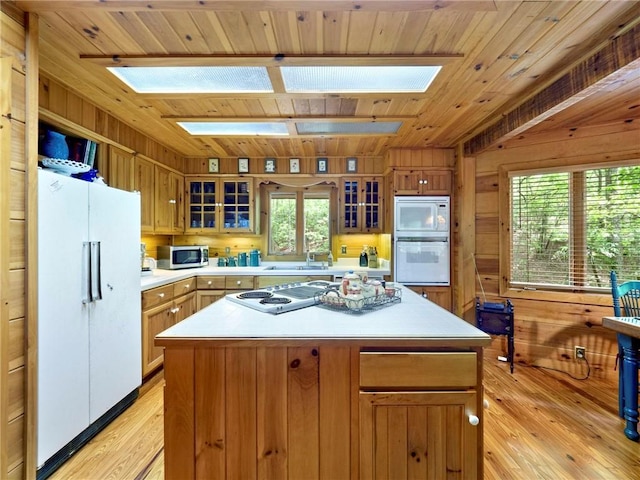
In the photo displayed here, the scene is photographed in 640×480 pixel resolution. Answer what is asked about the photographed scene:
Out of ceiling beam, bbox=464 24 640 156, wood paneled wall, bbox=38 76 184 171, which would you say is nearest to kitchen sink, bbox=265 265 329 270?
wood paneled wall, bbox=38 76 184 171

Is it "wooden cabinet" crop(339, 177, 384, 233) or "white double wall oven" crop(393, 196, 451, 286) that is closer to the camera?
"white double wall oven" crop(393, 196, 451, 286)

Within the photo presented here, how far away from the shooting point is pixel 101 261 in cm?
195

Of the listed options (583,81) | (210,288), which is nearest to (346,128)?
(583,81)

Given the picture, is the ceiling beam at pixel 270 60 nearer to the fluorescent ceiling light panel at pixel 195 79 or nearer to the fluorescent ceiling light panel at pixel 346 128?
the fluorescent ceiling light panel at pixel 195 79

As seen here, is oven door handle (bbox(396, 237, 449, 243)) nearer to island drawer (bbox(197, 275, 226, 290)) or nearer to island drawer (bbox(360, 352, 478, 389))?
island drawer (bbox(197, 275, 226, 290))

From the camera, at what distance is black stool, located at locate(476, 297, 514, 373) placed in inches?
115

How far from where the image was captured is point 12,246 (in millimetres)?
1413

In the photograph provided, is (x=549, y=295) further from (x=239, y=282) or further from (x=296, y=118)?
(x=239, y=282)

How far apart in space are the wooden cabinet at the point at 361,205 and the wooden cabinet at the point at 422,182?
1.34 feet

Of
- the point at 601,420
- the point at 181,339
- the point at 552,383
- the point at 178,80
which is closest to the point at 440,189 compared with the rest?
the point at 552,383

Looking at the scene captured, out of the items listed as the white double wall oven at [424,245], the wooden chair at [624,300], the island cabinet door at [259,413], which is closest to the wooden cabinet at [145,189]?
the island cabinet door at [259,413]

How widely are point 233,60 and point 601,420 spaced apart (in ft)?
11.7

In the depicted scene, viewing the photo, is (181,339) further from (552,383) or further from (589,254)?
(589,254)

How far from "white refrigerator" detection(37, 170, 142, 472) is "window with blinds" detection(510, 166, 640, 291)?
375 cm
